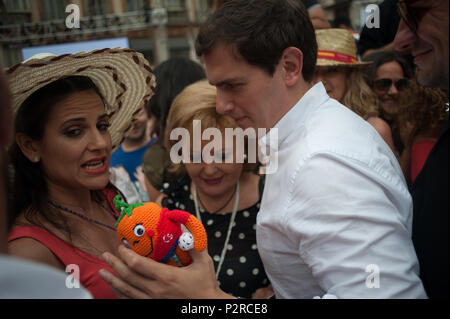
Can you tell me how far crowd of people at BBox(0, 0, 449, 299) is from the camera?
3.39 ft

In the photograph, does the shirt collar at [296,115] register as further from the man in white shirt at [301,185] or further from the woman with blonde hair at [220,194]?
the woman with blonde hair at [220,194]

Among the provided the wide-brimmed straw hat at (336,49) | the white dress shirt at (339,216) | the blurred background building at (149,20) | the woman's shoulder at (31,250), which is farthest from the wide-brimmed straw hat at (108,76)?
the blurred background building at (149,20)

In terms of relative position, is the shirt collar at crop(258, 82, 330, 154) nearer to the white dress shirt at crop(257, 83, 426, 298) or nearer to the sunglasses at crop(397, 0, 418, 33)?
the white dress shirt at crop(257, 83, 426, 298)

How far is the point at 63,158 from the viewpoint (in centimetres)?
156

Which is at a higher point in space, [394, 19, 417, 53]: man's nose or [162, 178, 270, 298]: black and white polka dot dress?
[394, 19, 417, 53]: man's nose

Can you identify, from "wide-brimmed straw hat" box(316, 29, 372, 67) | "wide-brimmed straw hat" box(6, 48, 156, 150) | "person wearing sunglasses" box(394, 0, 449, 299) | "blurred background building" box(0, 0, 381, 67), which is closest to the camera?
"person wearing sunglasses" box(394, 0, 449, 299)

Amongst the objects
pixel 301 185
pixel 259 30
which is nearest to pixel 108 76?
pixel 259 30

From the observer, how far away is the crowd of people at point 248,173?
1032 millimetres

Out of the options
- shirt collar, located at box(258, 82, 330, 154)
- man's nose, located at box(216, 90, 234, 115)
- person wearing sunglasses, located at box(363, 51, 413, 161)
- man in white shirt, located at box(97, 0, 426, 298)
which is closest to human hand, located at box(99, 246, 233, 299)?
man in white shirt, located at box(97, 0, 426, 298)

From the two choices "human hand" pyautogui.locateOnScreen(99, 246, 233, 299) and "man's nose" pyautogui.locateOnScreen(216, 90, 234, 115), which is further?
"man's nose" pyautogui.locateOnScreen(216, 90, 234, 115)

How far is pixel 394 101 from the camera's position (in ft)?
10.9
